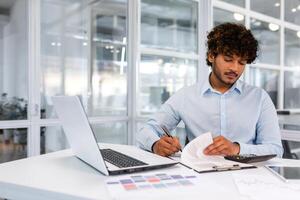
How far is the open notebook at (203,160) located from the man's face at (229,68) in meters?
0.49

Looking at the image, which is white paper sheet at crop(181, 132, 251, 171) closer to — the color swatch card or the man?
the color swatch card

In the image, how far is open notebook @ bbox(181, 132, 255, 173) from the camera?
116cm

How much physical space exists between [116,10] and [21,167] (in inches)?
125

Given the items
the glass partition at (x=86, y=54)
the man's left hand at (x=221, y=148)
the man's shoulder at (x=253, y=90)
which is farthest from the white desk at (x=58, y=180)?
the glass partition at (x=86, y=54)

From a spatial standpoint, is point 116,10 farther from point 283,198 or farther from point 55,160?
point 283,198

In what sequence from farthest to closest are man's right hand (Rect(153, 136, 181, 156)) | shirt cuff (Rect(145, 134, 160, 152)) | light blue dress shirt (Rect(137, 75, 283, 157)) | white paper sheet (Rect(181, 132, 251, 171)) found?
light blue dress shirt (Rect(137, 75, 283, 157))
shirt cuff (Rect(145, 134, 160, 152))
man's right hand (Rect(153, 136, 181, 156))
white paper sheet (Rect(181, 132, 251, 171))

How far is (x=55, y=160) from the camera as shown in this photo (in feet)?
4.41

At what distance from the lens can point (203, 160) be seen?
1.26m

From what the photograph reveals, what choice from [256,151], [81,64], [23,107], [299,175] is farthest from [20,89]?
[299,175]

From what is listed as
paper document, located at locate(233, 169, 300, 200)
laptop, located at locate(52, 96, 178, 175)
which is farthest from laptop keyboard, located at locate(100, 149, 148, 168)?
paper document, located at locate(233, 169, 300, 200)

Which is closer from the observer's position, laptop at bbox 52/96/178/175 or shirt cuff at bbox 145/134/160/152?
laptop at bbox 52/96/178/175

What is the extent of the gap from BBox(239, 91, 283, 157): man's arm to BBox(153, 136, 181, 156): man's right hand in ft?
0.86

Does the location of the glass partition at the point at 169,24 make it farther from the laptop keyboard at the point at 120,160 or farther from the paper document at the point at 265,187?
the paper document at the point at 265,187

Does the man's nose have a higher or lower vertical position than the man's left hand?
higher
